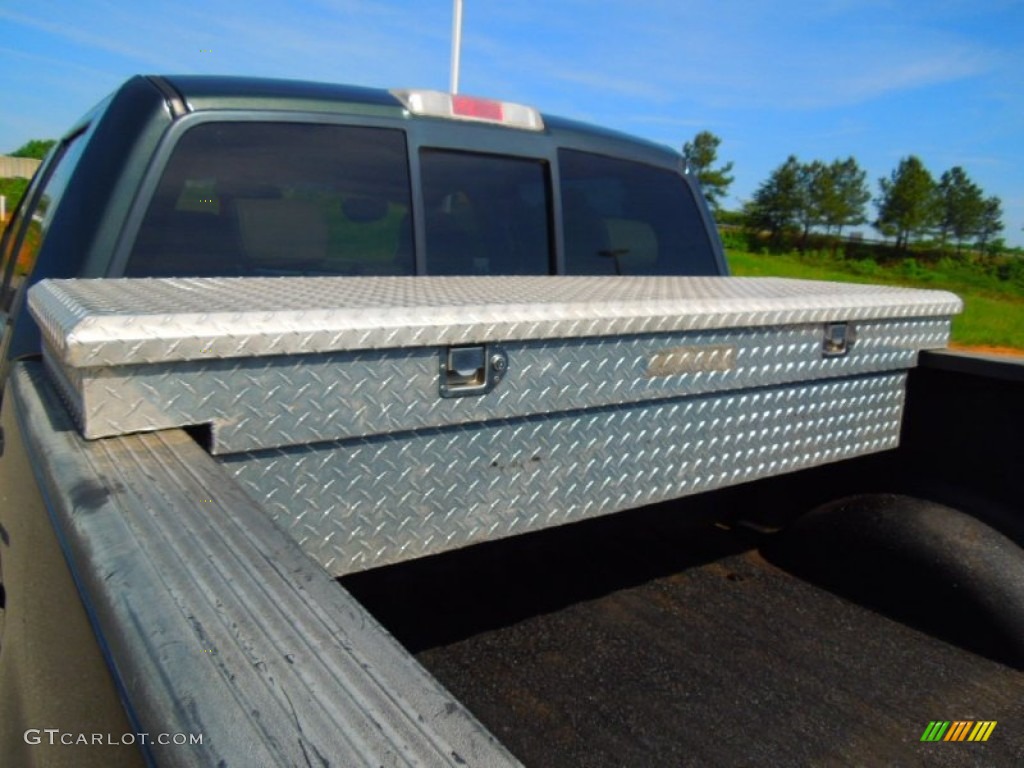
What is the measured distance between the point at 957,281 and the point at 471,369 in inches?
1941

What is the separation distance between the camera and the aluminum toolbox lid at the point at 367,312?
4.20 ft

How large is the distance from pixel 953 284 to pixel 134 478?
4889cm

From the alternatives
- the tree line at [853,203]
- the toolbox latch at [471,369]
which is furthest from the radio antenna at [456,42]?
the tree line at [853,203]

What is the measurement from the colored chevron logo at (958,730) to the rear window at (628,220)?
5.73 feet

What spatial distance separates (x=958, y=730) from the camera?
2000 mm

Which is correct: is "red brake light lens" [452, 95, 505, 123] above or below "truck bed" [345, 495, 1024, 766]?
above

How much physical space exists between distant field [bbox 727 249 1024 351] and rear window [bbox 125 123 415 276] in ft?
73.5

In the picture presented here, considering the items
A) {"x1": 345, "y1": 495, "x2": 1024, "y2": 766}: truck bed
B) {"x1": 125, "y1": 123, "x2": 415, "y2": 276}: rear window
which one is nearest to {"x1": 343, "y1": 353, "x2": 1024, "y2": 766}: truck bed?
{"x1": 345, "y1": 495, "x2": 1024, "y2": 766}: truck bed

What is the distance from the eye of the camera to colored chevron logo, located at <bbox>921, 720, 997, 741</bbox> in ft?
6.47

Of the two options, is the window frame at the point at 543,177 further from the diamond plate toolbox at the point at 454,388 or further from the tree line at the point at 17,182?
the tree line at the point at 17,182

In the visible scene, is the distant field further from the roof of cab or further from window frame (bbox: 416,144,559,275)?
the roof of cab

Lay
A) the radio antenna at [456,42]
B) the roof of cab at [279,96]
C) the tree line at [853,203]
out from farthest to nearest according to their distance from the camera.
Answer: the tree line at [853,203], the radio antenna at [456,42], the roof of cab at [279,96]

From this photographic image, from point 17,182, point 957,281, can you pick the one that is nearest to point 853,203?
point 957,281

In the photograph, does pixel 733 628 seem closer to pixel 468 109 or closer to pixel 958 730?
pixel 958 730
